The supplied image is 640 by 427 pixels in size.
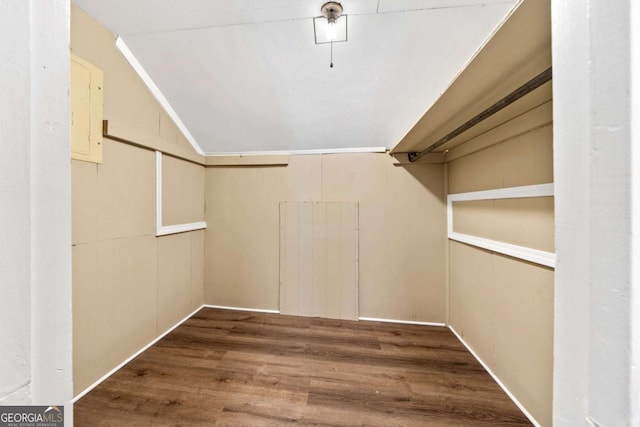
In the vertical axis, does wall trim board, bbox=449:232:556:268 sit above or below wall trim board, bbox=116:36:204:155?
below

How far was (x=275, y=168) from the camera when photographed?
2830 millimetres

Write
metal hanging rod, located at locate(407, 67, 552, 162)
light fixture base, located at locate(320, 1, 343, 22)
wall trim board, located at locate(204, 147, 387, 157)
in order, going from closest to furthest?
metal hanging rod, located at locate(407, 67, 552, 162) → light fixture base, located at locate(320, 1, 343, 22) → wall trim board, located at locate(204, 147, 387, 157)

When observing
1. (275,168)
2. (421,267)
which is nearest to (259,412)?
(421,267)

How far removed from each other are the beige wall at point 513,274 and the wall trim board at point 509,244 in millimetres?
34

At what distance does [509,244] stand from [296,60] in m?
2.07

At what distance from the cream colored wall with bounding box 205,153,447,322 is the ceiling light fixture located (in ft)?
3.86

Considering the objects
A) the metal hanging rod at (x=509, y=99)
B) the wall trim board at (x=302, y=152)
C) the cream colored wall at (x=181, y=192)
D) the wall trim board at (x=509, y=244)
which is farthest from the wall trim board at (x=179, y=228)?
the wall trim board at (x=509, y=244)

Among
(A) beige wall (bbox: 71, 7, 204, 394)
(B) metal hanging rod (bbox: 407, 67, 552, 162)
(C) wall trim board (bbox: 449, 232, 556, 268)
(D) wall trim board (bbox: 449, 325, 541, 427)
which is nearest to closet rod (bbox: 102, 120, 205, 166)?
(A) beige wall (bbox: 71, 7, 204, 394)

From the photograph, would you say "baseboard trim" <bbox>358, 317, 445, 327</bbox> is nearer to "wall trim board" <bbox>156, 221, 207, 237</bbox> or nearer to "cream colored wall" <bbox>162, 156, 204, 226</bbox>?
"wall trim board" <bbox>156, 221, 207, 237</bbox>

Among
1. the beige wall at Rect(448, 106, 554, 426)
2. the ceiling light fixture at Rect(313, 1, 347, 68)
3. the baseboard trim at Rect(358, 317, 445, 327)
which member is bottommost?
the baseboard trim at Rect(358, 317, 445, 327)

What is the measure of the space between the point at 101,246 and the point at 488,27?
3.08 metres

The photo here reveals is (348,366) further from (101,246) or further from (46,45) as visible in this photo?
(46,45)

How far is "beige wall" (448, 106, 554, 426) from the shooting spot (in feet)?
4.39

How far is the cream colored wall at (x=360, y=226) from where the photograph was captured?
258 cm
